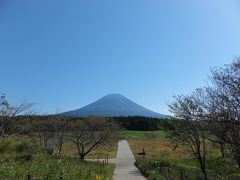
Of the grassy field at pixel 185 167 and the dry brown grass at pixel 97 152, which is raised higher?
the dry brown grass at pixel 97 152

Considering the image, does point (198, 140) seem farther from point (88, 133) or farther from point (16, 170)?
point (88, 133)

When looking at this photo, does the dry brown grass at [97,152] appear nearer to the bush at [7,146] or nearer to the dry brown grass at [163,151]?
the dry brown grass at [163,151]

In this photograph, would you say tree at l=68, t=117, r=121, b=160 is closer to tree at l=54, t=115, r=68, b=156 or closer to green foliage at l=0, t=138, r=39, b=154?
tree at l=54, t=115, r=68, b=156

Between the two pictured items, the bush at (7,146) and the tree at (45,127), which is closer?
the bush at (7,146)

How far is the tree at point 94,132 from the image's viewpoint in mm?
47375

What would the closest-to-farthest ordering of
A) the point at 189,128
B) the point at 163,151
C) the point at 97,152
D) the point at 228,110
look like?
1. the point at 228,110
2. the point at 189,128
3. the point at 163,151
4. the point at 97,152

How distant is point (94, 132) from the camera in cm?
4888

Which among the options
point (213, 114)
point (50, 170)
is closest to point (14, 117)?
point (50, 170)

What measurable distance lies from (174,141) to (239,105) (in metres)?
19.9

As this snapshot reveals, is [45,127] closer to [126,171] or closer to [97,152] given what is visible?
[97,152]

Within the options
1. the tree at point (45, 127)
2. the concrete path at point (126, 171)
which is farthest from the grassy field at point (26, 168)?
the tree at point (45, 127)

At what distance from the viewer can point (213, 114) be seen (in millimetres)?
19219

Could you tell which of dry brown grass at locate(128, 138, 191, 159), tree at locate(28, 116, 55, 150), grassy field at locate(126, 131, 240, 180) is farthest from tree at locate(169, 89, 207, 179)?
tree at locate(28, 116, 55, 150)

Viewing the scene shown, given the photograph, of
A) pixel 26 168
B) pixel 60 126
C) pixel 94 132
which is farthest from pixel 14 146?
pixel 60 126
